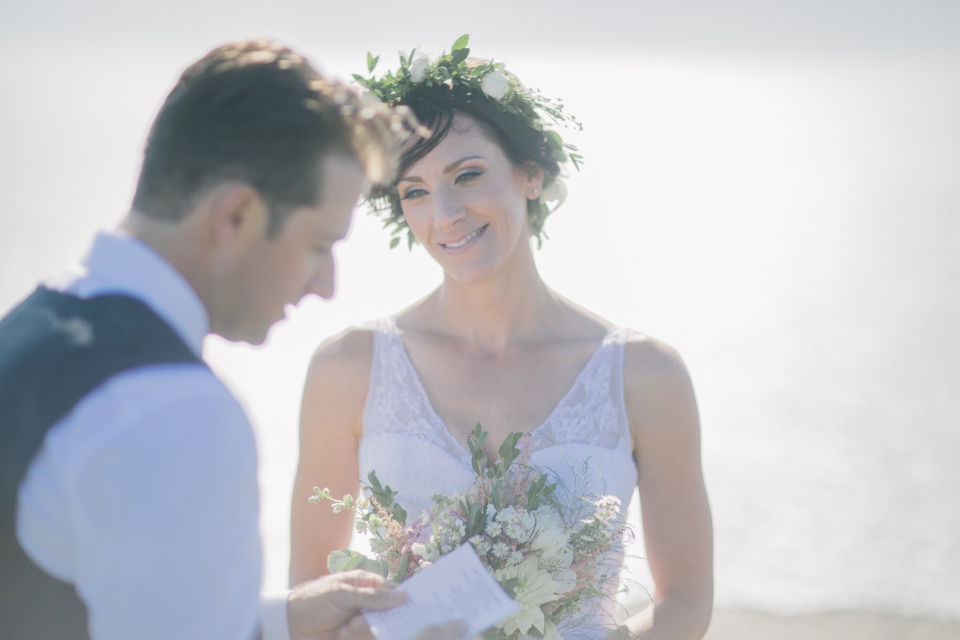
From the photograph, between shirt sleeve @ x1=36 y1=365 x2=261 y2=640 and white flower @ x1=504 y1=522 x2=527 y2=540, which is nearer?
shirt sleeve @ x1=36 y1=365 x2=261 y2=640

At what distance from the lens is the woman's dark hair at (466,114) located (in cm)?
348

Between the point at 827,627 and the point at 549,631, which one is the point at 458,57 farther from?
the point at 827,627

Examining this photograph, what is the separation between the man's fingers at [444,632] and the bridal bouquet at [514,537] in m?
0.42

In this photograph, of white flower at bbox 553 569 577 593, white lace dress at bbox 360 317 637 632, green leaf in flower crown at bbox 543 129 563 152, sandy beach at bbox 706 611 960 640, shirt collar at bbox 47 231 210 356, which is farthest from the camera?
sandy beach at bbox 706 611 960 640

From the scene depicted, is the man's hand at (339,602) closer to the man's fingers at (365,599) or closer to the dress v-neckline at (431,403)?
the man's fingers at (365,599)

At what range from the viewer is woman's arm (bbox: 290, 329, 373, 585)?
138 inches

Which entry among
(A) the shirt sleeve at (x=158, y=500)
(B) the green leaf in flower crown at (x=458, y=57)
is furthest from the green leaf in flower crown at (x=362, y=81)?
(A) the shirt sleeve at (x=158, y=500)

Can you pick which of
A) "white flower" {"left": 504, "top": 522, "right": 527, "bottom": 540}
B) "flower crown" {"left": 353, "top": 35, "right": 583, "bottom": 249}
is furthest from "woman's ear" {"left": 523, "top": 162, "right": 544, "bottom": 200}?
"white flower" {"left": 504, "top": 522, "right": 527, "bottom": 540}

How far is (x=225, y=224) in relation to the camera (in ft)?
5.46

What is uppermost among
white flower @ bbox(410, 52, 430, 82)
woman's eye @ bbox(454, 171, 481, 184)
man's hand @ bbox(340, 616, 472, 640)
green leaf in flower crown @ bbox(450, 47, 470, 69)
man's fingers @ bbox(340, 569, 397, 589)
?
green leaf in flower crown @ bbox(450, 47, 470, 69)

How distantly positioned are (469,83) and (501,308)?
93 centimetres

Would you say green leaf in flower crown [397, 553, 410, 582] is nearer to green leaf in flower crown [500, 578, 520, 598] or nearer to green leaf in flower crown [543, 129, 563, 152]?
green leaf in flower crown [500, 578, 520, 598]

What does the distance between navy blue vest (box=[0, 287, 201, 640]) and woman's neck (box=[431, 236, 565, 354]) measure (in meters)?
2.24

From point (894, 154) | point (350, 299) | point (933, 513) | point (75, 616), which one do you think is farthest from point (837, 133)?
point (75, 616)
